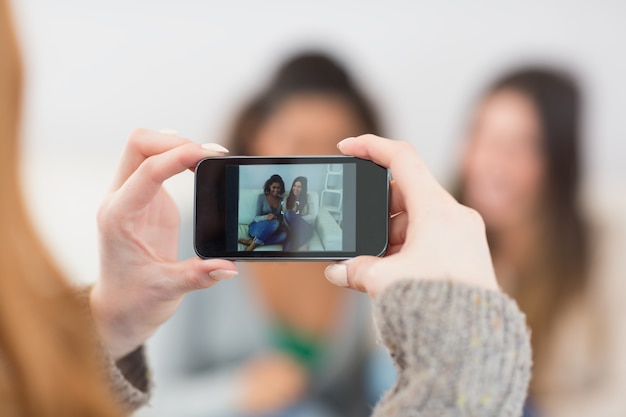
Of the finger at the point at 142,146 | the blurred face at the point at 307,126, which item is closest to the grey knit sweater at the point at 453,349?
the finger at the point at 142,146

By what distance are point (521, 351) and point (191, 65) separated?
1032mm

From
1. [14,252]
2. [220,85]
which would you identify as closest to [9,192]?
[14,252]

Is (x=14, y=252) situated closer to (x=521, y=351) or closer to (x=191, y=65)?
(x=521, y=351)

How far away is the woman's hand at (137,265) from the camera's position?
0.55m

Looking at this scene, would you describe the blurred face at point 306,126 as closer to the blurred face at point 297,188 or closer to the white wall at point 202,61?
the white wall at point 202,61

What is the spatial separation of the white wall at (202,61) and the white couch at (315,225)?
0.74 metres

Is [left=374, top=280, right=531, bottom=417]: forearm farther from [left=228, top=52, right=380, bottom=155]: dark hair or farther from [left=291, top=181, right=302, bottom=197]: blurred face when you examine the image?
[left=228, top=52, right=380, bottom=155]: dark hair

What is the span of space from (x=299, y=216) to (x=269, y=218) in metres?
0.03

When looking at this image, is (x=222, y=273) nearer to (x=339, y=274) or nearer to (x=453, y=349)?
(x=339, y=274)

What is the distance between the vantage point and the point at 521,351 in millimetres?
410

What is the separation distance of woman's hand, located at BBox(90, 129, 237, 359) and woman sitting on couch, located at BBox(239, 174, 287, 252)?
0.05m

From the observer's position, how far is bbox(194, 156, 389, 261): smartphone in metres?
0.58

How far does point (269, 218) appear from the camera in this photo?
0.59 metres

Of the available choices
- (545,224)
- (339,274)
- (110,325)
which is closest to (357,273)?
(339,274)
